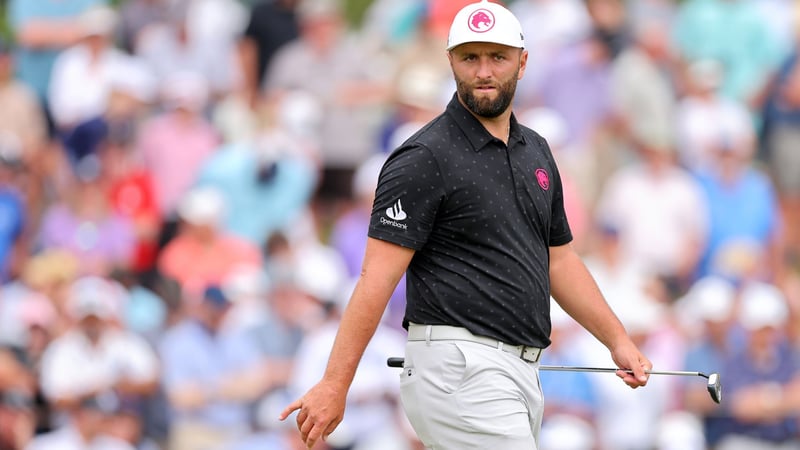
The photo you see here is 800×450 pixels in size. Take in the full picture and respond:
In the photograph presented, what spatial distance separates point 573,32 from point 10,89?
4585 mm

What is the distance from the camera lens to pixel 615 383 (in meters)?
10.3

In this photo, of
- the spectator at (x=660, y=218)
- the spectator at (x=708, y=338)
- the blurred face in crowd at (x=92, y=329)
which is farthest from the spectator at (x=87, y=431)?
the spectator at (x=660, y=218)

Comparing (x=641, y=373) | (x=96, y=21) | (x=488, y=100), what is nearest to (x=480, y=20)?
(x=488, y=100)

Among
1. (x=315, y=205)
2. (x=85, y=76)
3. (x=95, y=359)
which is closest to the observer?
(x=95, y=359)

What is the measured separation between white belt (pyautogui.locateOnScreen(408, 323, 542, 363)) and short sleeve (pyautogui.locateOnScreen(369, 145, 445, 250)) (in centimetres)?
29

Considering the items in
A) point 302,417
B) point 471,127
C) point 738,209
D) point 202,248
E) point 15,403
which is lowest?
point 15,403

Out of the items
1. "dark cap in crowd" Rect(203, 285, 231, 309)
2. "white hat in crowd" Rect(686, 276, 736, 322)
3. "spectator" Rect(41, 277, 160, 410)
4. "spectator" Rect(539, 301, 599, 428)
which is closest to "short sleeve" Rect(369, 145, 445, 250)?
"spectator" Rect(539, 301, 599, 428)

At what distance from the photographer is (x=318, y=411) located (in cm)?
493

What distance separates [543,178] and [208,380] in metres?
5.58

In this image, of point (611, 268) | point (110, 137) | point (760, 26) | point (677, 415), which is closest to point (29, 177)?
point (110, 137)

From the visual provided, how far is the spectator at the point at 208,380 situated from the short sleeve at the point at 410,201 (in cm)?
545

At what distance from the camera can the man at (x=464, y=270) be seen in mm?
5008

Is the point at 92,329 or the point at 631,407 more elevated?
the point at 92,329

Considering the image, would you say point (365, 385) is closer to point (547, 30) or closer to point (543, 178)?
point (547, 30)
